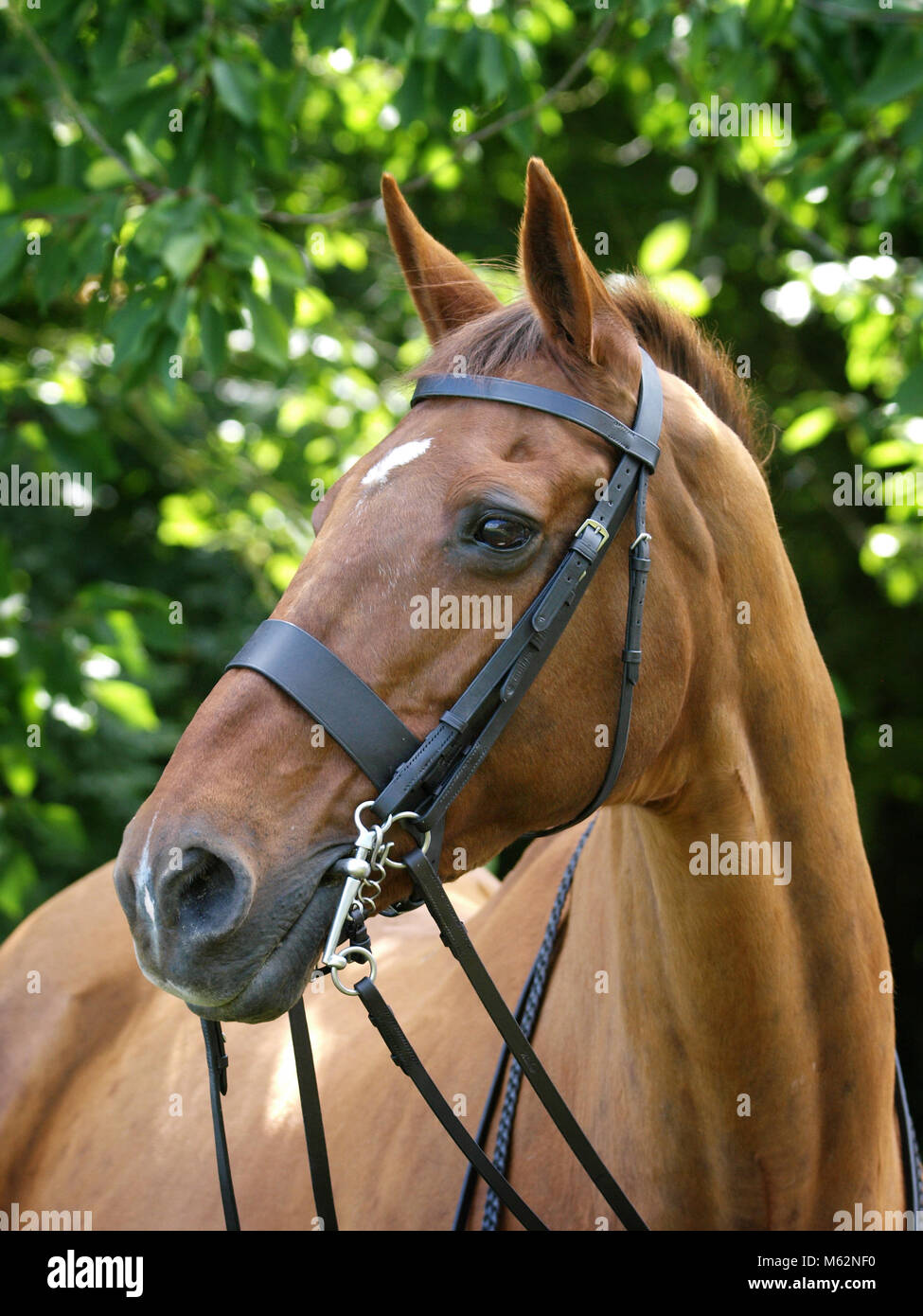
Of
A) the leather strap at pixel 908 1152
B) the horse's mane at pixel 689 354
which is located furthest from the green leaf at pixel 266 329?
the leather strap at pixel 908 1152

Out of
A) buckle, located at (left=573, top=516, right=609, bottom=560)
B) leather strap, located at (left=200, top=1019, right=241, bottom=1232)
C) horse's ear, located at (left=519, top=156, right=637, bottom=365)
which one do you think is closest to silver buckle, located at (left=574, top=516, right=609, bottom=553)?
buckle, located at (left=573, top=516, right=609, bottom=560)

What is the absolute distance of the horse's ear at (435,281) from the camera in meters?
2.26

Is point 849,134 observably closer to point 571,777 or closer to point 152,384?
point 152,384

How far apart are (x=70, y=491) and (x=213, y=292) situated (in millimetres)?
1444

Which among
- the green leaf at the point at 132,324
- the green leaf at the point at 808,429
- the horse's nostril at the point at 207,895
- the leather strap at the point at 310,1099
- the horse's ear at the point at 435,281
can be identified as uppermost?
the green leaf at the point at 808,429

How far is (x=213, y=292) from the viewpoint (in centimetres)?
362

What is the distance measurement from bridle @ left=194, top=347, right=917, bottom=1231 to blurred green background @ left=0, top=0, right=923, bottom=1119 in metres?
0.79

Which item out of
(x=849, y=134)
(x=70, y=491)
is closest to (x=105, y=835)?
(x=70, y=491)

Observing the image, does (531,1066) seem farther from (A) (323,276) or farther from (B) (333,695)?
(A) (323,276)

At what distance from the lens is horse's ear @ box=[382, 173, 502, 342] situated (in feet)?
7.41

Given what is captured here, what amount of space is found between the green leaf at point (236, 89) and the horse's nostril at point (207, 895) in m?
2.76

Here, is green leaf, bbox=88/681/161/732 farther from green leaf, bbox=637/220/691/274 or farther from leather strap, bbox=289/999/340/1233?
green leaf, bbox=637/220/691/274

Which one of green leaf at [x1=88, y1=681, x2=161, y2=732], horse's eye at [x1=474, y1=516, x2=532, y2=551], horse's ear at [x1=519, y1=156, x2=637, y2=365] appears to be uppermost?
horse's ear at [x1=519, y1=156, x2=637, y2=365]

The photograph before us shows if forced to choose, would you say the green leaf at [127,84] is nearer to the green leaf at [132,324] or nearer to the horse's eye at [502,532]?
the green leaf at [132,324]
